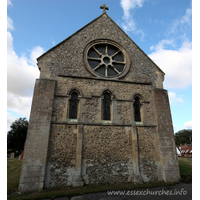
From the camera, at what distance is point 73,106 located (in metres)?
8.51

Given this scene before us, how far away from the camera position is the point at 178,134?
263 ft

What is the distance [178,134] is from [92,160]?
88916mm

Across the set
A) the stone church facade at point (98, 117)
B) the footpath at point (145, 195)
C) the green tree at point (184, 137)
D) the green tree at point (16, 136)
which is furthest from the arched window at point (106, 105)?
the green tree at point (184, 137)

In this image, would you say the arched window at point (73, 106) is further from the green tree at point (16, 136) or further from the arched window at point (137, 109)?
the green tree at point (16, 136)

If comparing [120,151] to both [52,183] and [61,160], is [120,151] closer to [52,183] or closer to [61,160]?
[61,160]

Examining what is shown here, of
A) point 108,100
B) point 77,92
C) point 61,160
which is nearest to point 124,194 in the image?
point 61,160

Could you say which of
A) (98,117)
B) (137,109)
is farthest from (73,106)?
(137,109)

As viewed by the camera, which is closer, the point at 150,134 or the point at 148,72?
the point at 150,134

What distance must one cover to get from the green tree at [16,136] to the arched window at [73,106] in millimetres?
31174

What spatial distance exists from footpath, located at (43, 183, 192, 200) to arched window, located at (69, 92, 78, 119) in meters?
4.21

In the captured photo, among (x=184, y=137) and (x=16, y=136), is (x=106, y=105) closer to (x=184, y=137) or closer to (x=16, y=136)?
(x=16, y=136)

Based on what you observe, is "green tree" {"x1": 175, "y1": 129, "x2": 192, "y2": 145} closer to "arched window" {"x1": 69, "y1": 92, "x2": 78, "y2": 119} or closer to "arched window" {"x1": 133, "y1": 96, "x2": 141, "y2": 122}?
"arched window" {"x1": 133, "y1": 96, "x2": 141, "y2": 122}

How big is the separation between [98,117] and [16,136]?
32.9 m

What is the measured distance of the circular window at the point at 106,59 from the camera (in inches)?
388
